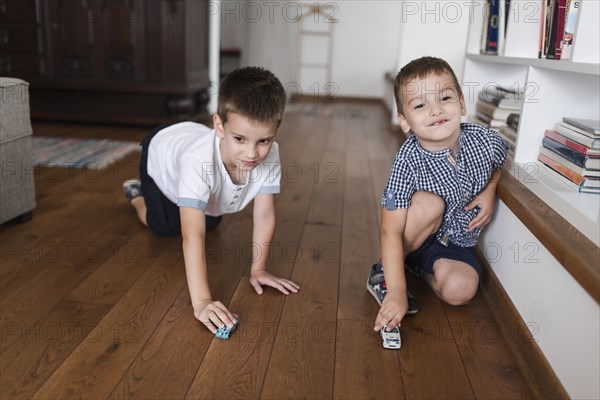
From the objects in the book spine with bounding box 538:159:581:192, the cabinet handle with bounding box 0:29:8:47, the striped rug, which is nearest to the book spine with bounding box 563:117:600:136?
the book spine with bounding box 538:159:581:192

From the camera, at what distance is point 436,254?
1.35 m

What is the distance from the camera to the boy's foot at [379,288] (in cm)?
124

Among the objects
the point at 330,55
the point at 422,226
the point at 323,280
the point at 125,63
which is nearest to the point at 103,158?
the point at 125,63

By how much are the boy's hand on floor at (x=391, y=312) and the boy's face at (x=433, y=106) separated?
338 millimetres

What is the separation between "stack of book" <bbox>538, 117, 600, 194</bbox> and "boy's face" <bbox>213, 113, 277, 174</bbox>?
65 centimetres

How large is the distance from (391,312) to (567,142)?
56 centimetres

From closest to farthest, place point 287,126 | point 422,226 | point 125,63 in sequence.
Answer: point 422,226 < point 125,63 < point 287,126

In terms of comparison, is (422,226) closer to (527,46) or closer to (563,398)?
(563,398)

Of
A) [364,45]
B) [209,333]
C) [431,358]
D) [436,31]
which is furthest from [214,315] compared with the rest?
[364,45]

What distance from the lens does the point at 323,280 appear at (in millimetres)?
1401

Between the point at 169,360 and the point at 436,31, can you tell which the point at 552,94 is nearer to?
the point at 169,360

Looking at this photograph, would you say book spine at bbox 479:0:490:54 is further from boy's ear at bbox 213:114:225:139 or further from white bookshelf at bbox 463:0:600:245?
boy's ear at bbox 213:114:225:139

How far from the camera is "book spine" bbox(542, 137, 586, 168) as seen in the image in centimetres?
123

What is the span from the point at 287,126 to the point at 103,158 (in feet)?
5.25
